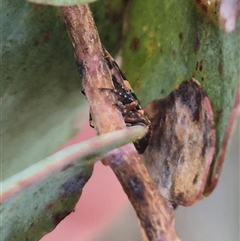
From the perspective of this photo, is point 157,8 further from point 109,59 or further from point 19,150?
point 19,150

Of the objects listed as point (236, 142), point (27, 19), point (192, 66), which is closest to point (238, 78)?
point (192, 66)

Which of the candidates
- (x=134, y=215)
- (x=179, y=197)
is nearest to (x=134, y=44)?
(x=179, y=197)

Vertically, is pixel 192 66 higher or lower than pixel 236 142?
higher

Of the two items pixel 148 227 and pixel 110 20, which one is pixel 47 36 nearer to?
pixel 110 20

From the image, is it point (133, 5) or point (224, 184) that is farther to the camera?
point (224, 184)

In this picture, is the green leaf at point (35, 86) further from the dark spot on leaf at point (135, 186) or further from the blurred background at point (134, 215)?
the blurred background at point (134, 215)

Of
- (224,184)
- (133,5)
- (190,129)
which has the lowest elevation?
(224,184)

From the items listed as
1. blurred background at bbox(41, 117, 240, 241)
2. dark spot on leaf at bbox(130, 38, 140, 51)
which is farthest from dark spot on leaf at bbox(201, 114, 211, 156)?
blurred background at bbox(41, 117, 240, 241)

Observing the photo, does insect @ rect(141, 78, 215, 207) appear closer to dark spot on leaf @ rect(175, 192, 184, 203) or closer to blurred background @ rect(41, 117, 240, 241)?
dark spot on leaf @ rect(175, 192, 184, 203)

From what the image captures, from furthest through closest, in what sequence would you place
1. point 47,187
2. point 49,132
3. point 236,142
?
point 236,142, point 49,132, point 47,187

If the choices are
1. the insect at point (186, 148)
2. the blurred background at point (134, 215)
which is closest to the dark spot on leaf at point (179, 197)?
the insect at point (186, 148)
